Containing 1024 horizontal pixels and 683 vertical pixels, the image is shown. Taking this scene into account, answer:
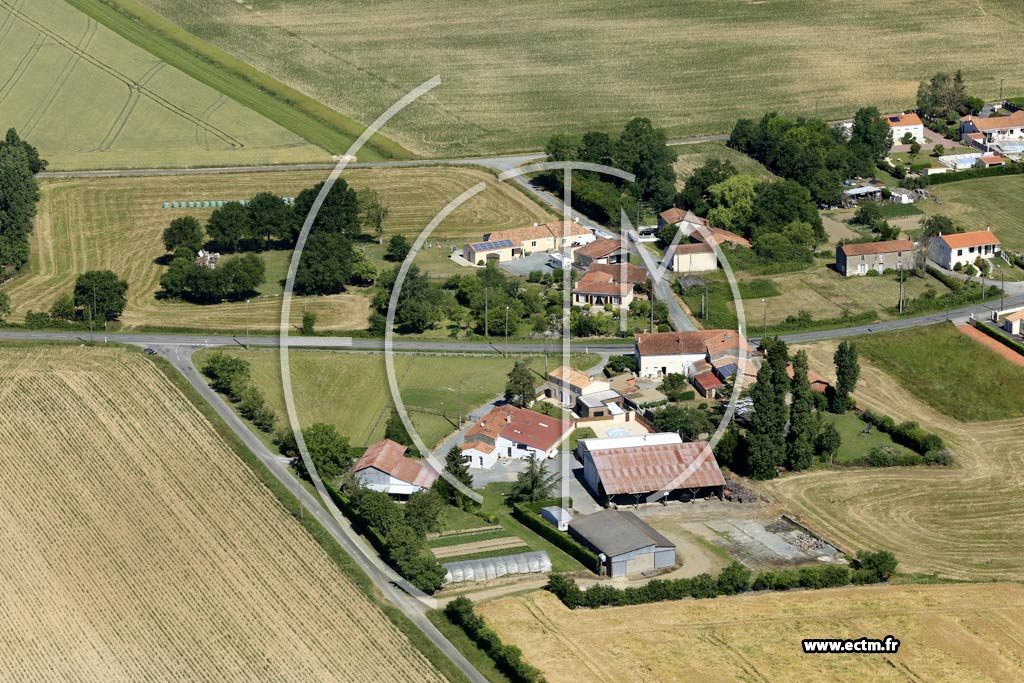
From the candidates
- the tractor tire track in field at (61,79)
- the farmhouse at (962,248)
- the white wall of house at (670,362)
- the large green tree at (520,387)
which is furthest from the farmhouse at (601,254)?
the tractor tire track in field at (61,79)

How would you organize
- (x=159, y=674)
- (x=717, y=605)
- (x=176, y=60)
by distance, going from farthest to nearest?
(x=176, y=60), (x=717, y=605), (x=159, y=674)

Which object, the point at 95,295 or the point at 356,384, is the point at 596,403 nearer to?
the point at 356,384

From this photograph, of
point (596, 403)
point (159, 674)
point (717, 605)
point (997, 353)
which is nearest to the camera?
point (159, 674)

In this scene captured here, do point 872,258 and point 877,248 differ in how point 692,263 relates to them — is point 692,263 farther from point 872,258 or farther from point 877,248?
point 877,248

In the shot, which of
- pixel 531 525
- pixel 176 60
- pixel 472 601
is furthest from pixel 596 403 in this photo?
pixel 176 60

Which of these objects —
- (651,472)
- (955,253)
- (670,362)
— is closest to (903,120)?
(955,253)
